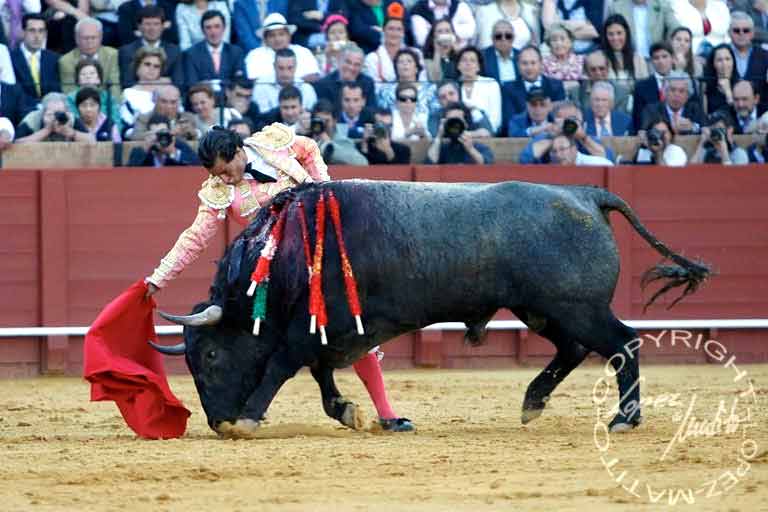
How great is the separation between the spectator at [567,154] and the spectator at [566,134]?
2 centimetres

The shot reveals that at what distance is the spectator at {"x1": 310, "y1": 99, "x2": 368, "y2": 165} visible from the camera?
1070cm

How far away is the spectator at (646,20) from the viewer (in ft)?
39.9

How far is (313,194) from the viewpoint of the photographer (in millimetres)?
7312

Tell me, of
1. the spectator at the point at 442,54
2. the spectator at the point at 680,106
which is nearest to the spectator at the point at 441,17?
the spectator at the point at 442,54

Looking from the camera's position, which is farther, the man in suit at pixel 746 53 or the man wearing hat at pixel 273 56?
the man in suit at pixel 746 53

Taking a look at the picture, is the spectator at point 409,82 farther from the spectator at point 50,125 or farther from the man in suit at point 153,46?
the spectator at point 50,125

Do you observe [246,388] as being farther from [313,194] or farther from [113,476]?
[113,476]

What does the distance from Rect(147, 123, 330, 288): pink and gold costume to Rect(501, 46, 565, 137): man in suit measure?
3.99 meters

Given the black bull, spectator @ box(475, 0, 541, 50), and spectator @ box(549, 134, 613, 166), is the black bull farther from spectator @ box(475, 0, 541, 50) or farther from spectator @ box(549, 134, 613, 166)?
spectator @ box(475, 0, 541, 50)

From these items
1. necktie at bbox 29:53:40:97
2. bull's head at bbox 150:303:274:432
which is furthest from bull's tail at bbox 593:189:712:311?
necktie at bbox 29:53:40:97

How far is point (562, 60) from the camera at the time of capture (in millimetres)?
11680

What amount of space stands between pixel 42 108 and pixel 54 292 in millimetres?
1203

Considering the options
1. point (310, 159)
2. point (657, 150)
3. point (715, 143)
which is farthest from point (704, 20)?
point (310, 159)

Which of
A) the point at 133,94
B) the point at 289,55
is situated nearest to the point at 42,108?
the point at 133,94
